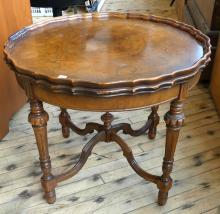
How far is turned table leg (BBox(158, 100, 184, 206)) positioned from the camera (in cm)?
109

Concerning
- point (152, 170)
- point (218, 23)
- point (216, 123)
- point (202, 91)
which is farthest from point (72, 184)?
point (218, 23)

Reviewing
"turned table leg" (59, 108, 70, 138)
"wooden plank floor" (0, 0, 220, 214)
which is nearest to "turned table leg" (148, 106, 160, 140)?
"wooden plank floor" (0, 0, 220, 214)

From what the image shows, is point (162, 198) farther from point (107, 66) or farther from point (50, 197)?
point (107, 66)

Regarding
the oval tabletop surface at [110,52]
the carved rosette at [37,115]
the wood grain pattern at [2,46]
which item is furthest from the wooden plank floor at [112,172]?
the oval tabletop surface at [110,52]

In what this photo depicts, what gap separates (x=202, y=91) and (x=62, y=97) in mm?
1543

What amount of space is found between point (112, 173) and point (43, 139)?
489 mm

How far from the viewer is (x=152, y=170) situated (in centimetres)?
156

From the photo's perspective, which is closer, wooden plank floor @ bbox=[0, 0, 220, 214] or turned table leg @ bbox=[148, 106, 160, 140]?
wooden plank floor @ bbox=[0, 0, 220, 214]

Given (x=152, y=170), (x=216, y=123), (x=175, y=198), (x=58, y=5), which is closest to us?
(x=175, y=198)

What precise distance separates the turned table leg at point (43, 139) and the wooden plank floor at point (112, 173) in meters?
0.09

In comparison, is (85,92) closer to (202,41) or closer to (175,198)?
(202,41)

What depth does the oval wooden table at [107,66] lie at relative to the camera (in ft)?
3.11

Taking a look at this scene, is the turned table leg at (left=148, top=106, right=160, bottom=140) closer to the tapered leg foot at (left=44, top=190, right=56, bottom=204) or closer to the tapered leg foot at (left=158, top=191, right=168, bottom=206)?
the tapered leg foot at (left=158, top=191, right=168, bottom=206)

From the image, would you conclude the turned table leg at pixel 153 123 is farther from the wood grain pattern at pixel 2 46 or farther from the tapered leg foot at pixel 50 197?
the wood grain pattern at pixel 2 46
